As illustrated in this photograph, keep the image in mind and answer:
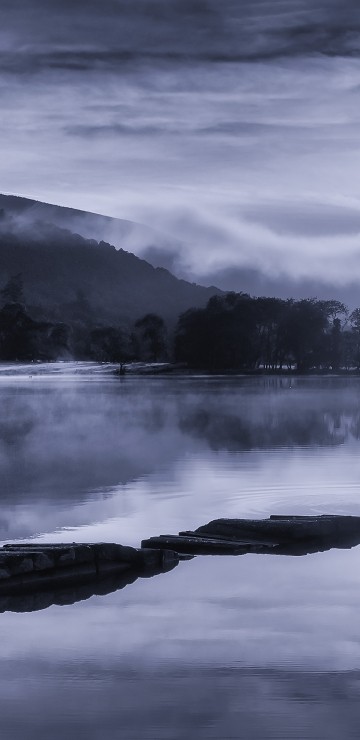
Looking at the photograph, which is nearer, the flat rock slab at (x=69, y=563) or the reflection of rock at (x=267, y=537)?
the flat rock slab at (x=69, y=563)

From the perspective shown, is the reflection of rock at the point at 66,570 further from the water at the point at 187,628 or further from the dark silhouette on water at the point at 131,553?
the water at the point at 187,628

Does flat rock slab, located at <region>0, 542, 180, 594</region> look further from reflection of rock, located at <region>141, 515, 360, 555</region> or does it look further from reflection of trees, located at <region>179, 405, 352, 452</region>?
reflection of trees, located at <region>179, 405, 352, 452</region>

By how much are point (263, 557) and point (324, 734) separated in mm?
6783

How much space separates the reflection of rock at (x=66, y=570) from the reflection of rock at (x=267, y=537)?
952 millimetres

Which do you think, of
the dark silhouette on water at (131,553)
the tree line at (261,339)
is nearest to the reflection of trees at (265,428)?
the dark silhouette on water at (131,553)

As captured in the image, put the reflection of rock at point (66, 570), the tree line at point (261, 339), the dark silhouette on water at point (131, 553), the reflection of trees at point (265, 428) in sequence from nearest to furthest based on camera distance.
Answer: the reflection of rock at point (66, 570) < the dark silhouette on water at point (131, 553) < the reflection of trees at point (265, 428) < the tree line at point (261, 339)

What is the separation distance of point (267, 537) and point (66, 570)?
3.75m

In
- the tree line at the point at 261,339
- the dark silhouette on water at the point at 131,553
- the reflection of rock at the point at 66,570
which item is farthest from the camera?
the tree line at the point at 261,339

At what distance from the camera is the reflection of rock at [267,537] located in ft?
49.9

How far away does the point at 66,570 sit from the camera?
1308cm

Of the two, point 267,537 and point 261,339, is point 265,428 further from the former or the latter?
point 261,339

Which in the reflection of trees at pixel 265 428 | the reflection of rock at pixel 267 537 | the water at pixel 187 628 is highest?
the reflection of rock at pixel 267 537

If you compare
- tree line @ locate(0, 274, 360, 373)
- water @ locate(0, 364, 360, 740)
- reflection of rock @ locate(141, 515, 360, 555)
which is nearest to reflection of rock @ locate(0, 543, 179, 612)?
water @ locate(0, 364, 360, 740)

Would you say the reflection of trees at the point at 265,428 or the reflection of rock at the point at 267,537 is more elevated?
the reflection of rock at the point at 267,537
